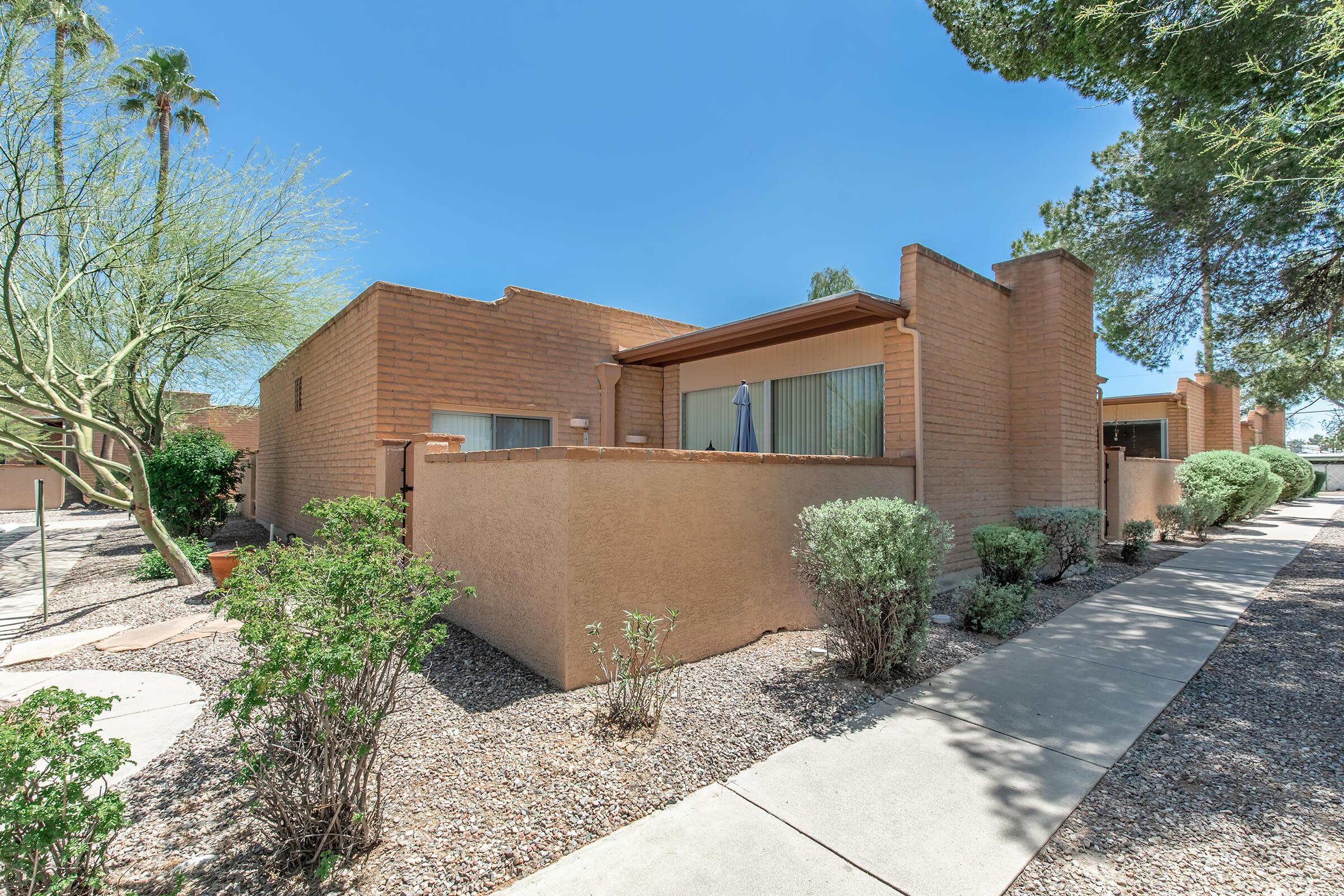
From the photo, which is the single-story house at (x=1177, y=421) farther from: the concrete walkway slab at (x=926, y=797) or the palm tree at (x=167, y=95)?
the palm tree at (x=167, y=95)

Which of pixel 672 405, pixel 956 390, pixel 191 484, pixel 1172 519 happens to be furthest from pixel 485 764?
pixel 1172 519

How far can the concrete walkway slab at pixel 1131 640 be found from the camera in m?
4.72

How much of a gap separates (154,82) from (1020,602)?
24969 mm

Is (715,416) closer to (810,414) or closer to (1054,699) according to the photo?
(810,414)

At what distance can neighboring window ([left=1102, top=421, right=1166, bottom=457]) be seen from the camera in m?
18.4

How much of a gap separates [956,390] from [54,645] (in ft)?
32.4

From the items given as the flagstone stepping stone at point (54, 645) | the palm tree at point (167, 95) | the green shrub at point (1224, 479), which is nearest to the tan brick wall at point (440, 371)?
the flagstone stepping stone at point (54, 645)

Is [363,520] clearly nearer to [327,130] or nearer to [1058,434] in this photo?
[327,130]

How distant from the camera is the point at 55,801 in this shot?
1818mm

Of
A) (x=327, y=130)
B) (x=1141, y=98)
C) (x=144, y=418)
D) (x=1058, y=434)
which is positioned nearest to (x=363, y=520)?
(x=327, y=130)

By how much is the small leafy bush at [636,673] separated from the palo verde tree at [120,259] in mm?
6417

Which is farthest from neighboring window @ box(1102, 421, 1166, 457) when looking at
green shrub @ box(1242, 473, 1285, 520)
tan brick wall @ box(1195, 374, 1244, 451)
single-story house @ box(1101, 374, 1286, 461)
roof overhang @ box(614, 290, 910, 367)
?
roof overhang @ box(614, 290, 910, 367)

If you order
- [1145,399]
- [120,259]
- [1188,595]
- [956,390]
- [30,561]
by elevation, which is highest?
[120,259]

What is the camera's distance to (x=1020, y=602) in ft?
18.9
